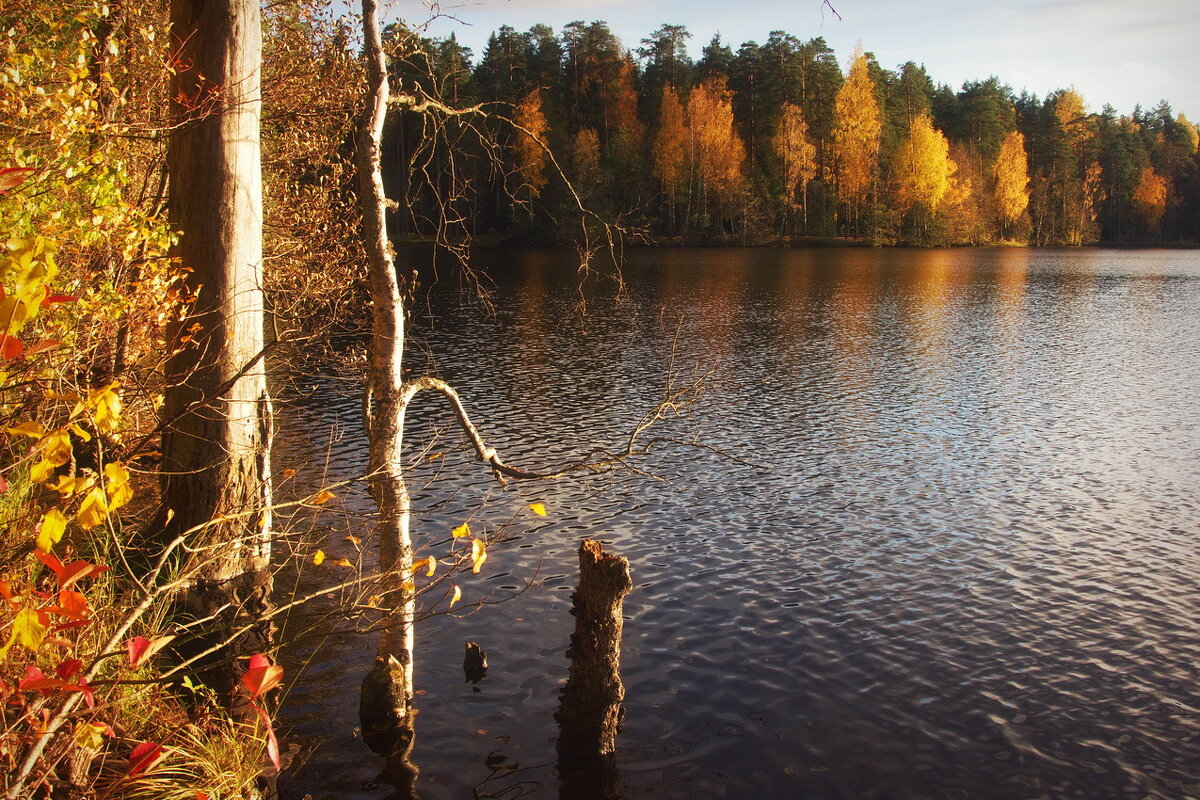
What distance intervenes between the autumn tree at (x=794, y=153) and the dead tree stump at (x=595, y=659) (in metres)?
77.6

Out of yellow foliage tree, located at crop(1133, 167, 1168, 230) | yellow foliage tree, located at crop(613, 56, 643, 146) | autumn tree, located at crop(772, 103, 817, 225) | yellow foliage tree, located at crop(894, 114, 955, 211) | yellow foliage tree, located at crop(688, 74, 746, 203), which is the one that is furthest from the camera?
yellow foliage tree, located at crop(1133, 167, 1168, 230)

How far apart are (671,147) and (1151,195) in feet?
190

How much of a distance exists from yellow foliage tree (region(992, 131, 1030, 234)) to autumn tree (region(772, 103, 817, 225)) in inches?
848

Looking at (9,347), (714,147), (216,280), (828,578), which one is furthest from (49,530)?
(714,147)

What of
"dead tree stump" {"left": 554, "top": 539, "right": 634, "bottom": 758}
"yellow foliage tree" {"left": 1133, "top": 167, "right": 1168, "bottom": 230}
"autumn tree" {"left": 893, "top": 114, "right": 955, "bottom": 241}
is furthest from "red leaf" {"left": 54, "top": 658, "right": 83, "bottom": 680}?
"yellow foliage tree" {"left": 1133, "top": 167, "right": 1168, "bottom": 230}

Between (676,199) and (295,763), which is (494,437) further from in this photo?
(676,199)

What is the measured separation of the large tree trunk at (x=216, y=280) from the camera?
8.18m

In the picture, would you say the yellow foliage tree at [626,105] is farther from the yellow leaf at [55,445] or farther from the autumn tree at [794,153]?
the yellow leaf at [55,445]

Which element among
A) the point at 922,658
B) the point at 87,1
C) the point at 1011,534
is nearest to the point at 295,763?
the point at 922,658

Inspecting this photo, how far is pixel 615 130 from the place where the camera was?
8412 cm

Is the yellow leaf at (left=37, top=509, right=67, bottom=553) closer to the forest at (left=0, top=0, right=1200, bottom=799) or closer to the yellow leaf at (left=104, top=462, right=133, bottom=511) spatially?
the forest at (left=0, top=0, right=1200, bottom=799)

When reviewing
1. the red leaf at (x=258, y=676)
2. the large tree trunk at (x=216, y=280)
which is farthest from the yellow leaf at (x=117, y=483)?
the large tree trunk at (x=216, y=280)

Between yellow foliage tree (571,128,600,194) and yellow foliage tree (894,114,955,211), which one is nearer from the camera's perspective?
yellow foliage tree (571,128,600,194)

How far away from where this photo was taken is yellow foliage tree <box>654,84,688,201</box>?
80.4 m
